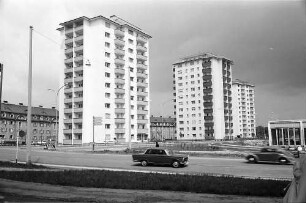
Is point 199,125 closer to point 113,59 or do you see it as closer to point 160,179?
point 113,59

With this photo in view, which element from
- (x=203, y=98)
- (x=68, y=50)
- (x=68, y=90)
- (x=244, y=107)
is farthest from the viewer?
(x=244, y=107)

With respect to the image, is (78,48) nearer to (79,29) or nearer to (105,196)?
(79,29)

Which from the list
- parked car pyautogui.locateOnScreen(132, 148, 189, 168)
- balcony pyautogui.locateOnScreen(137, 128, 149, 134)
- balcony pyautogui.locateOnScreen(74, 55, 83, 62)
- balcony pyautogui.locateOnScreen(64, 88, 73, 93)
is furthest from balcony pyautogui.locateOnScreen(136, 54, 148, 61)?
parked car pyautogui.locateOnScreen(132, 148, 189, 168)

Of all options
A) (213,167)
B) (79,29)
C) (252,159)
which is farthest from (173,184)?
(79,29)

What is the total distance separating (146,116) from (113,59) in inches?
704

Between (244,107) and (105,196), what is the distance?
149 meters

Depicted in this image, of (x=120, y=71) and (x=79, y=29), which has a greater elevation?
(x=79, y=29)

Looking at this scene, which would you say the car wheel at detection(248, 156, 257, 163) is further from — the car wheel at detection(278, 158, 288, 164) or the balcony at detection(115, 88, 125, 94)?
the balcony at detection(115, 88, 125, 94)

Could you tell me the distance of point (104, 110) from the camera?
71.7 m

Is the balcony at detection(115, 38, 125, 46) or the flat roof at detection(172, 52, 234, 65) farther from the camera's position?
the flat roof at detection(172, 52, 234, 65)

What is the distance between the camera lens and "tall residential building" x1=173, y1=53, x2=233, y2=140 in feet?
357

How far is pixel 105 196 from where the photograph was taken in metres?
9.99

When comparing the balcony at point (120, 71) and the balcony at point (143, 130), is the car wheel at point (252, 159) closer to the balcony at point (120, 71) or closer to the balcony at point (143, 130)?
the balcony at point (120, 71)

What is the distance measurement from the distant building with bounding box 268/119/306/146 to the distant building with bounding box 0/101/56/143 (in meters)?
66.9
